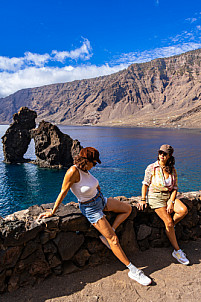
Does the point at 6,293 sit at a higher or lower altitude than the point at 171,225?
lower

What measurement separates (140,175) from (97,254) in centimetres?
3981

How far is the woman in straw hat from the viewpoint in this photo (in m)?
6.14

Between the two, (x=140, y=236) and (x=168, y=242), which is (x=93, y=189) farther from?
(x=168, y=242)

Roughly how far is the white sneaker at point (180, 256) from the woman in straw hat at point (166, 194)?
29 millimetres

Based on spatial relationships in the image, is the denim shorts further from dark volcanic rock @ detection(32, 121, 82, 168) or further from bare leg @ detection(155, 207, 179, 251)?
dark volcanic rock @ detection(32, 121, 82, 168)

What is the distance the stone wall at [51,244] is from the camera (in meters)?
Answer: 4.72

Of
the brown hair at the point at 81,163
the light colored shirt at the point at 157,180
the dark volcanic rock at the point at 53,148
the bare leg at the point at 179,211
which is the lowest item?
the dark volcanic rock at the point at 53,148

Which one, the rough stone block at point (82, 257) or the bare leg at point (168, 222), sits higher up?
the bare leg at point (168, 222)

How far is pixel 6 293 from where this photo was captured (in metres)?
4.66

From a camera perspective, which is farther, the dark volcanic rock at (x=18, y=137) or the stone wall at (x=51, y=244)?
the dark volcanic rock at (x=18, y=137)

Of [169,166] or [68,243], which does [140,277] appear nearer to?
[68,243]

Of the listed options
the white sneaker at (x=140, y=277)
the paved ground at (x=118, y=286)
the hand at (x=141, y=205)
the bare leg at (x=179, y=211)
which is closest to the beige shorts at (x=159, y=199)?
the hand at (x=141, y=205)

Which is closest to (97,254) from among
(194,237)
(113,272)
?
(113,272)

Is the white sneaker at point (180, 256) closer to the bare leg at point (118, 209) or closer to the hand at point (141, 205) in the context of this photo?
the hand at point (141, 205)
